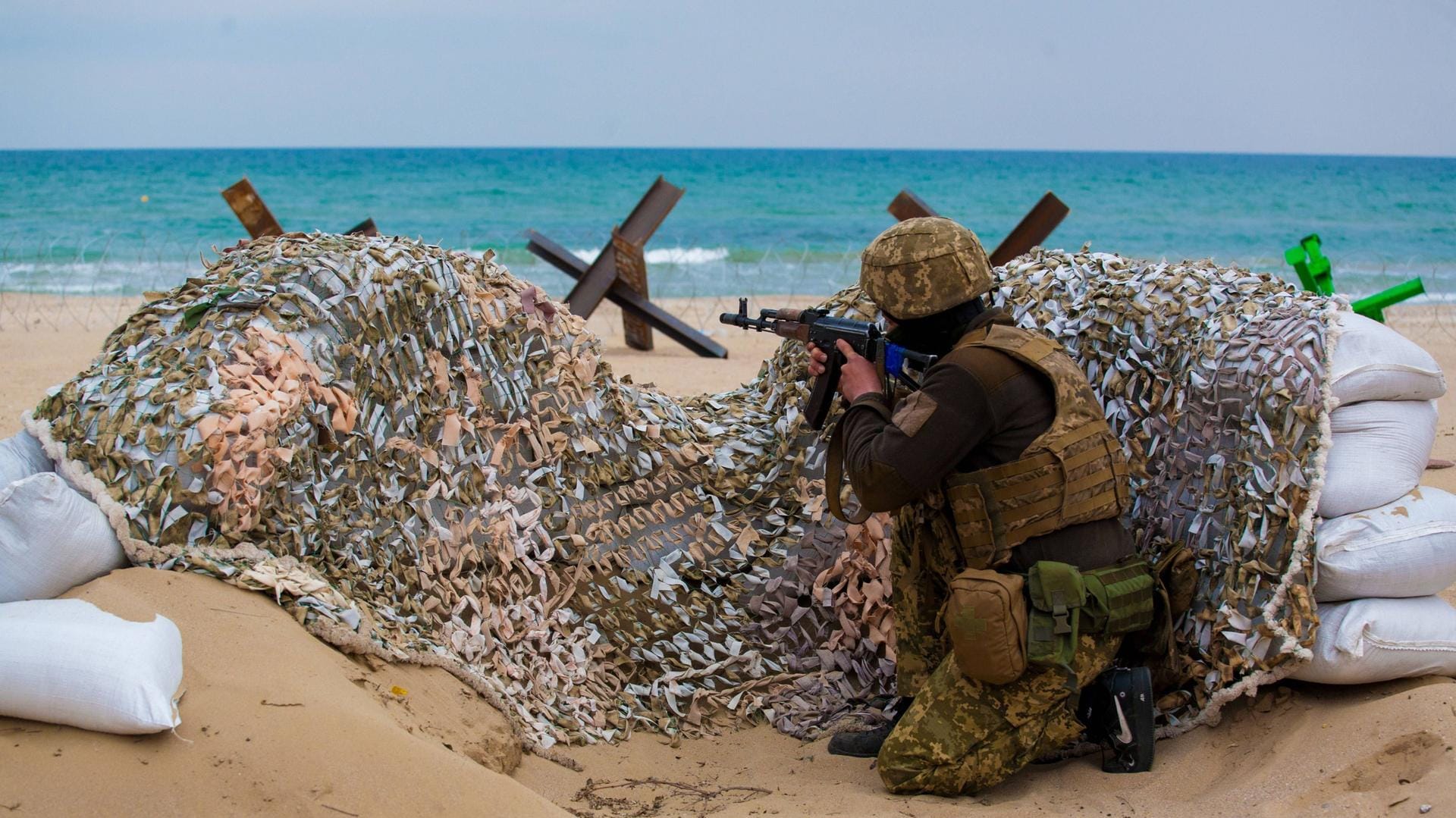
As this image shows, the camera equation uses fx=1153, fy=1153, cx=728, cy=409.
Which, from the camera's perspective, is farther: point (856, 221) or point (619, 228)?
point (856, 221)

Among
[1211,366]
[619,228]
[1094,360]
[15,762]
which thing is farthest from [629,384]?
[619,228]

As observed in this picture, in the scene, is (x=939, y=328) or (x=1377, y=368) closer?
(x=1377, y=368)

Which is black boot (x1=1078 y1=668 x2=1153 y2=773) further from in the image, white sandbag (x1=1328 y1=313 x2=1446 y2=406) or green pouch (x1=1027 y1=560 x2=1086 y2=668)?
white sandbag (x1=1328 y1=313 x2=1446 y2=406)

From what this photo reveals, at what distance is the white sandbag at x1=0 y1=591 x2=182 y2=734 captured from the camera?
8.13 ft

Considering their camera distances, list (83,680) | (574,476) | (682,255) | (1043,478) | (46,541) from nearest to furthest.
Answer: (83,680) → (46,541) → (1043,478) → (574,476) → (682,255)

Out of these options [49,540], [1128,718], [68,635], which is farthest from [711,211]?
[68,635]

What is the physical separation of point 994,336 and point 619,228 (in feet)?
21.3

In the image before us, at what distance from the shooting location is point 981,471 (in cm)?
328

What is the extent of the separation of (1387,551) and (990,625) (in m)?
1.13

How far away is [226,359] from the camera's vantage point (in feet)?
10.9

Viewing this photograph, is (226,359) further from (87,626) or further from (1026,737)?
(1026,737)

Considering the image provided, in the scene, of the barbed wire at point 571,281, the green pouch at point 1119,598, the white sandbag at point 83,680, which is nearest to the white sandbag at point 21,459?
the white sandbag at point 83,680

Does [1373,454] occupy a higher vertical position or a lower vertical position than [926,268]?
lower

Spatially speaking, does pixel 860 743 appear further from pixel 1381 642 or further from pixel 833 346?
pixel 1381 642
